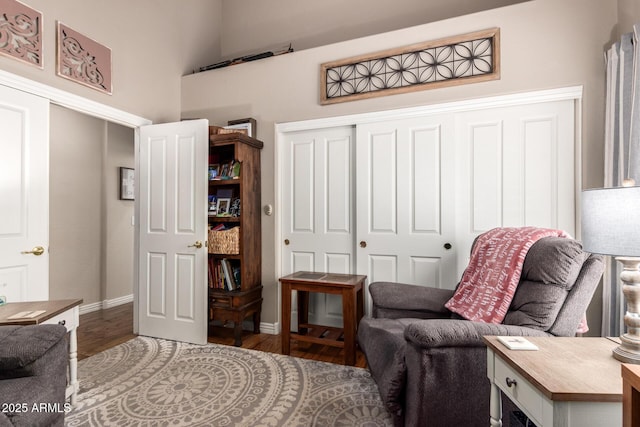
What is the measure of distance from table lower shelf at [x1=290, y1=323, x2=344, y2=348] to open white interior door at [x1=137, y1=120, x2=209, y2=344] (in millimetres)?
869

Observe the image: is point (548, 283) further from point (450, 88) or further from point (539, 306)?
point (450, 88)

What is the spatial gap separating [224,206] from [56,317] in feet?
5.18

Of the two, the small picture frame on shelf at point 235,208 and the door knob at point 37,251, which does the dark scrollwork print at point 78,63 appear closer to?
the door knob at point 37,251

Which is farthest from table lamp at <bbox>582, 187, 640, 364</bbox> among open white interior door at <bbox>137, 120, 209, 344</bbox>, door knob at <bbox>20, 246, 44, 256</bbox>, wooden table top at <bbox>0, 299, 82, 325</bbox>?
door knob at <bbox>20, 246, 44, 256</bbox>

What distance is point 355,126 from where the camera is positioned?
9.39 feet

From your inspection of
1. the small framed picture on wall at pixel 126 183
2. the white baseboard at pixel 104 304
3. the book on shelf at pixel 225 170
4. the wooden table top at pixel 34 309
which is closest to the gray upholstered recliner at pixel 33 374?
the wooden table top at pixel 34 309

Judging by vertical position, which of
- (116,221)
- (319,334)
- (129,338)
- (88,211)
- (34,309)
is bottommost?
(129,338)

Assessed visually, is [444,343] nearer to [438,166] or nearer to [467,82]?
[438,166]

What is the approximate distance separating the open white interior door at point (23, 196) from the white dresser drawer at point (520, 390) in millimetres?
2904

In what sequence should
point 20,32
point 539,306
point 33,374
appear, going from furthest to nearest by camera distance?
point 20,32, point 539,306, point 33,374

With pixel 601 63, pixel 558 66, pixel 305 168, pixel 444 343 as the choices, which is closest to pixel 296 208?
pixel 305 168

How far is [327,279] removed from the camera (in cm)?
259

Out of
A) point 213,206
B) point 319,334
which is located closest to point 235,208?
point 213,206

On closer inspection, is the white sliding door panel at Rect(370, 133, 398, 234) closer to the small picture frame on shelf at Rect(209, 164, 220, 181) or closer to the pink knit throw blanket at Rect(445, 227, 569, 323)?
the pink knit throw blanket at Rect(445, 227, 569, 323)
